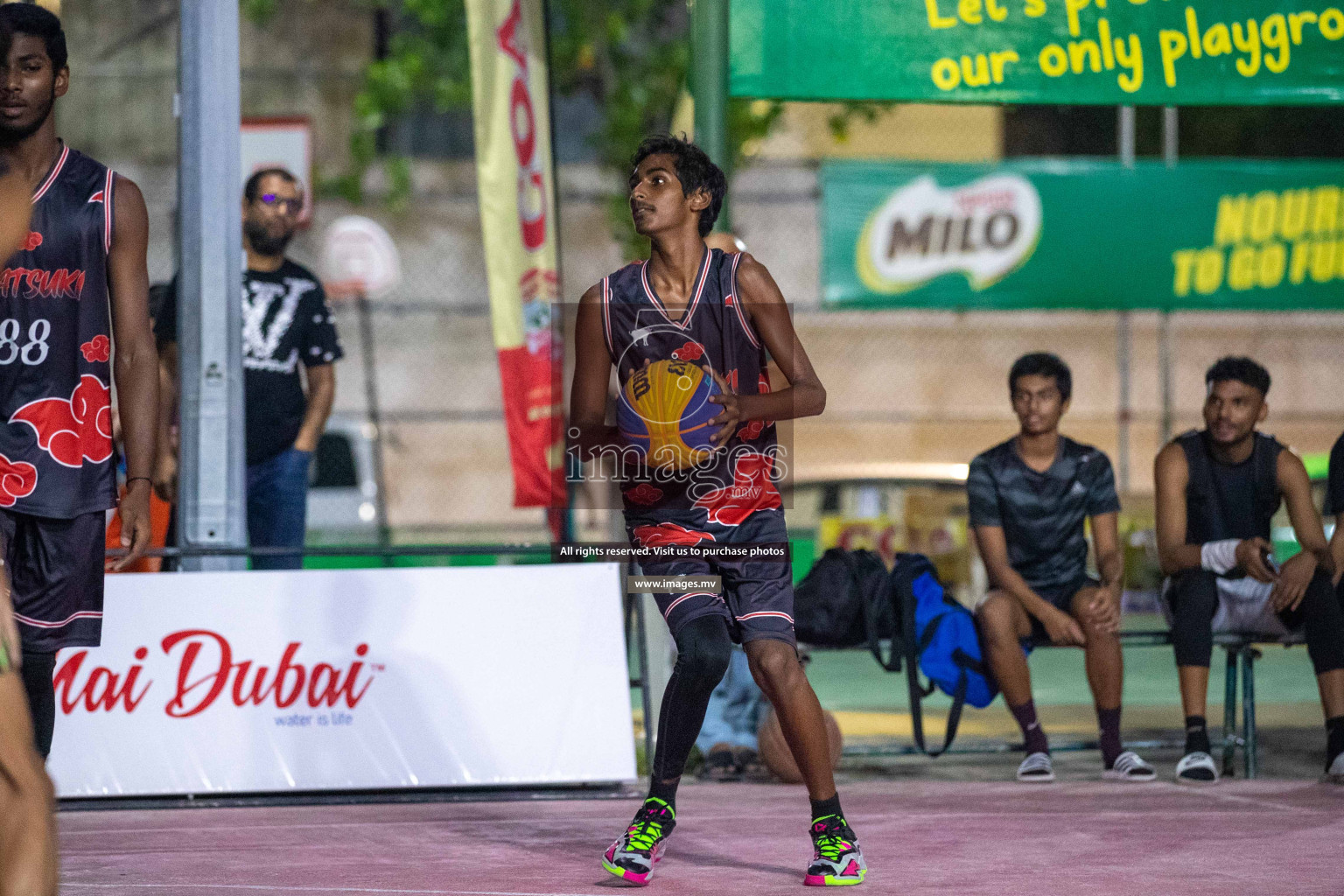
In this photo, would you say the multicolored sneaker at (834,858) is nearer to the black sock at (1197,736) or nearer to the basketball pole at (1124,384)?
the black sock at (1197,736)

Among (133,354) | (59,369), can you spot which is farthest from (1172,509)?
(59,369)

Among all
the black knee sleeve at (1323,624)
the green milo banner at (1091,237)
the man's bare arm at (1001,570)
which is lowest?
the black knee sleeve at (1323,624)

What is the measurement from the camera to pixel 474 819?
5492 mm

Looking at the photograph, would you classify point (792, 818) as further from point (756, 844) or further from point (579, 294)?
point (579, 294)

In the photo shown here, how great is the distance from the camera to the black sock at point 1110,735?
6473mm

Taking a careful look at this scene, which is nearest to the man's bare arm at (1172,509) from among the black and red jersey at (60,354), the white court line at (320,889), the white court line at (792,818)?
the white court line at (792,818)

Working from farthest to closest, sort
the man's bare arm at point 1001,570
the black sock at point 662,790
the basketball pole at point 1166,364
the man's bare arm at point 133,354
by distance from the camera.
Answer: the basketball pole at point 1166,364 < the man's bare arm at point 1001,570 < the black sock at point 662,790 < the man's bare arm at point 133,354

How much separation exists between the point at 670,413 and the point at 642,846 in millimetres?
1193

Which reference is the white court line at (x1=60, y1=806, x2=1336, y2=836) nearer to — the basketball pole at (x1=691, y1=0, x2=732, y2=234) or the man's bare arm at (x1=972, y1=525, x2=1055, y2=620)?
the man's bare arm at (x1=972, y1=525, x2=1055, y2=620)

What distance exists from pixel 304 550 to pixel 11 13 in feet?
8.55

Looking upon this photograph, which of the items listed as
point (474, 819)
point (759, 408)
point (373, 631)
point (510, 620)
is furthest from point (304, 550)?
point (759, 408)

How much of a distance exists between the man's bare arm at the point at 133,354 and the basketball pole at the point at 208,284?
8.25ft

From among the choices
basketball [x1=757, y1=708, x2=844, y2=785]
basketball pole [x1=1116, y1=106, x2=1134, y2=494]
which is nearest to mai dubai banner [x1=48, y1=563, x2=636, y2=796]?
basketball [x1=757, y1=708, x2=844, y2=785]

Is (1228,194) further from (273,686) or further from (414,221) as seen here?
(273,686)
